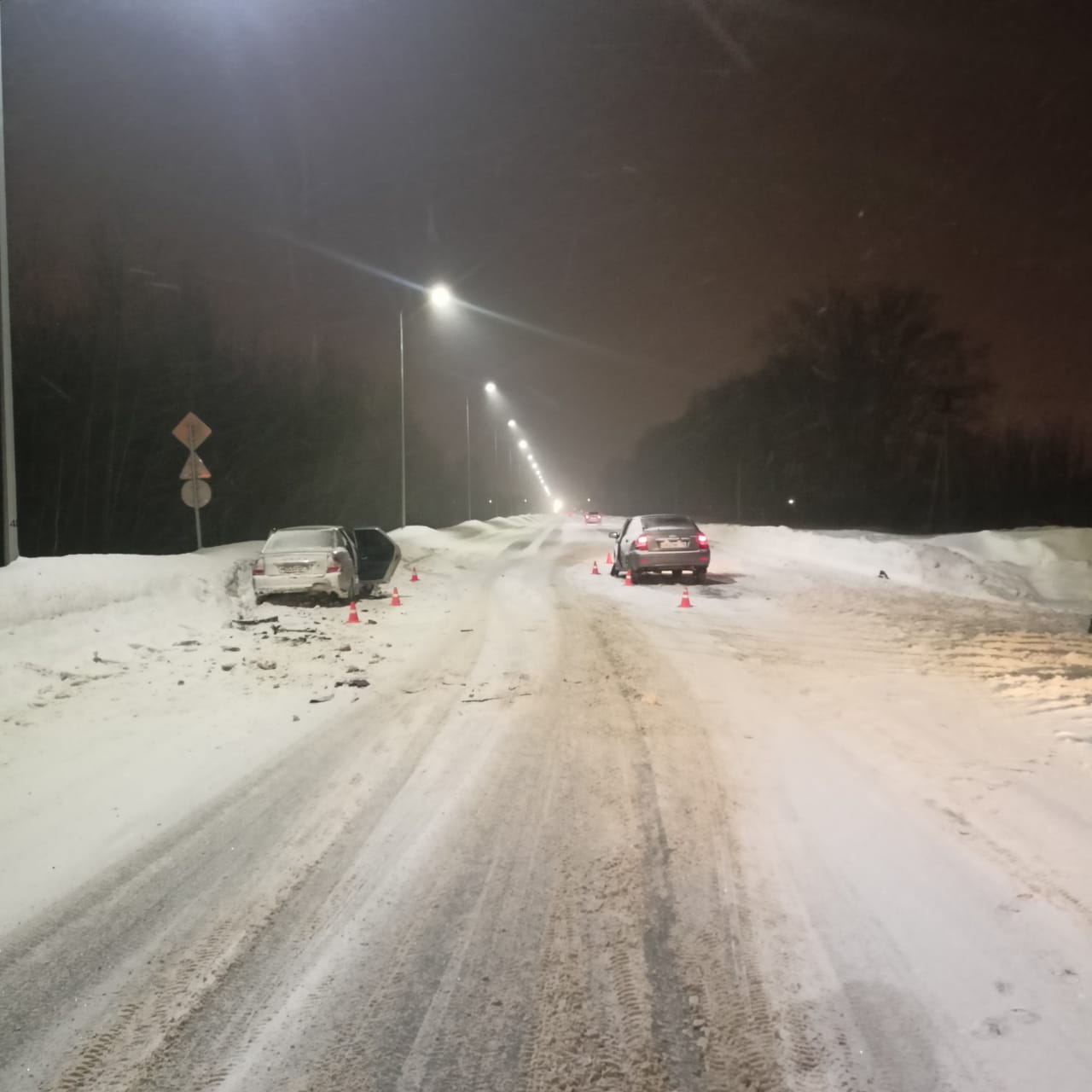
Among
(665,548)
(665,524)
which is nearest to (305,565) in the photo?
(665,548)

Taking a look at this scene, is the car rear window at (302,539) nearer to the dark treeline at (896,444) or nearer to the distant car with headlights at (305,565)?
the distant car with headlights at (305,565)

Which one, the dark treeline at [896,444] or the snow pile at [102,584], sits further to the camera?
the dark treeline at [896,444]

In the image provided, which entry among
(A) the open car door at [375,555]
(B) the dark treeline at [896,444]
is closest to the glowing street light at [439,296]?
(A) the open car door at [375,555]

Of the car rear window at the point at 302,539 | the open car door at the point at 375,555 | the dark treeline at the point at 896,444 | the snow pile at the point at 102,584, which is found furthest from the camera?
the dark treeline at the point at 896,444

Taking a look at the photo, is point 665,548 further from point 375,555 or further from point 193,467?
point 193,467

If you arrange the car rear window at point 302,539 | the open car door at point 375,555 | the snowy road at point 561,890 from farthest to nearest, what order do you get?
the open car door at point 375,555 < the car rear window at point 302,539 < the snowy road at point 561,890

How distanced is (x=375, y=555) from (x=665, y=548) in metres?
8.88

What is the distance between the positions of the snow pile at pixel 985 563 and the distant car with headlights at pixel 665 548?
5681 millimetres

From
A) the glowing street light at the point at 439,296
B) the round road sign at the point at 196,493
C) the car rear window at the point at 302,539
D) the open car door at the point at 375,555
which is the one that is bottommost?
the open car door at the point at 375,555

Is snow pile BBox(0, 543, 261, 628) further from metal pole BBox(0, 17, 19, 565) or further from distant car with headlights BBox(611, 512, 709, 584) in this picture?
distant car with headlights BBox(611, 512, 709, 584)

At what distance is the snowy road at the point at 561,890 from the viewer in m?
3.09

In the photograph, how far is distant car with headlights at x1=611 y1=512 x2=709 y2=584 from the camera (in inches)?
850

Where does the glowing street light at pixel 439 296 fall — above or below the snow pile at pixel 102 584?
above

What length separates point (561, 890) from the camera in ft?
14.5
